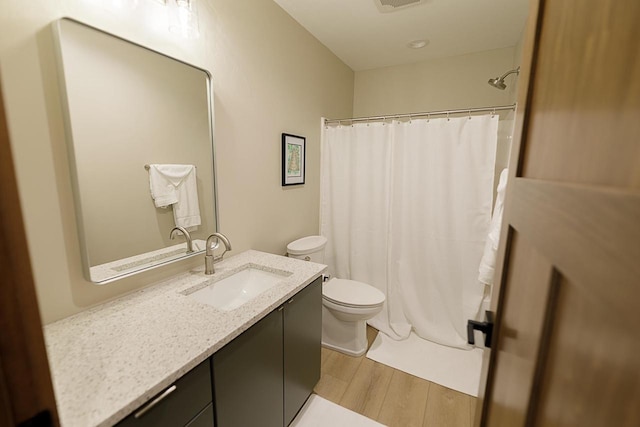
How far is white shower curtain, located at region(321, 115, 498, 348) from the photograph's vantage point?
6.97ft

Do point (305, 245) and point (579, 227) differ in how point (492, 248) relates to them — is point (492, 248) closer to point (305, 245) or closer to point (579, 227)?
point (305, 245)

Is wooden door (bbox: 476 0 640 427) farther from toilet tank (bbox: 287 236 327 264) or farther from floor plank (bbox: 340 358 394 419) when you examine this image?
toilet tank (bbox: 287 236 327 264)

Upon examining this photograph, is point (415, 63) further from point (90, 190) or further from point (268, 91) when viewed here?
point (90, 190)

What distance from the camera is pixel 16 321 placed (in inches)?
13.7

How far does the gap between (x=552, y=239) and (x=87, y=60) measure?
4.90 feet

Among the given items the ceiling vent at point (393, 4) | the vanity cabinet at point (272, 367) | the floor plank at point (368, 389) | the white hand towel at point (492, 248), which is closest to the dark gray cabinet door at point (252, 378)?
the vanity cabinet at point (272, 367)

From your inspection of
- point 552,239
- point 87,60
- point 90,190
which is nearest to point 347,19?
point 87,60

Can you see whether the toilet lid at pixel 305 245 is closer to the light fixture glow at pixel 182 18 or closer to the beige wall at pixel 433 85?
the light fixture glow at pixel 182 18

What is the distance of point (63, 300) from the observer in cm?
101

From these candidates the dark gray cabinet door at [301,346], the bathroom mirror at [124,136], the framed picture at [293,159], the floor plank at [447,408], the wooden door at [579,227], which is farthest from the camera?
the framed picture at [293,159]

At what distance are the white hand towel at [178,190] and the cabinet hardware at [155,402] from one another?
844mm

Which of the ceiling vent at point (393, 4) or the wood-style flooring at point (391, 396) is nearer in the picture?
the wood-style flooring at point (391, 396)

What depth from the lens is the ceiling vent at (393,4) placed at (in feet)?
5.96

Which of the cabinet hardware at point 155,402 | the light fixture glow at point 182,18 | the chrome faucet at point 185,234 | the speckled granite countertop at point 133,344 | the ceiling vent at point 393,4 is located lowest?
the cabinet hardware at point 155,402
